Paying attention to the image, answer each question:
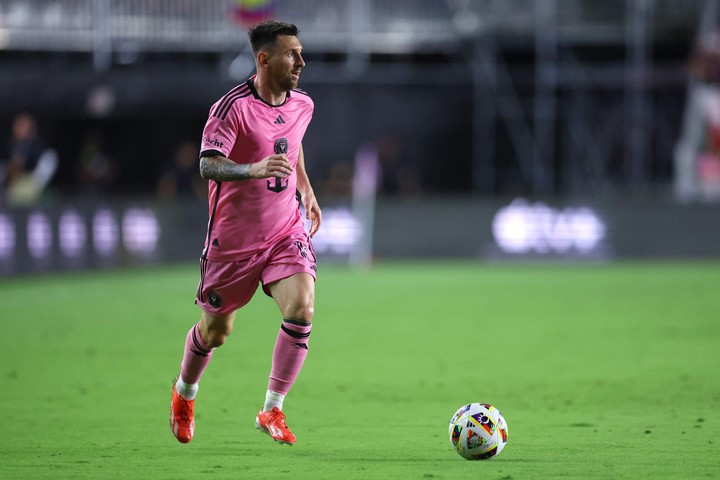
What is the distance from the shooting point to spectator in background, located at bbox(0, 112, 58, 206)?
22.2m

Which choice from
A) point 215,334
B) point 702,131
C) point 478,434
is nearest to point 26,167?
point 702,131

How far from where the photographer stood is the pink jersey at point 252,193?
23.9 feet

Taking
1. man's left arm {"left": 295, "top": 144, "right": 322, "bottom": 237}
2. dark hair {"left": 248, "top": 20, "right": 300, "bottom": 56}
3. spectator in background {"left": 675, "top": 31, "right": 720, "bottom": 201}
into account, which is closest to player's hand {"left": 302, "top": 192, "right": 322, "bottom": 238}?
man's left arm {"left": 295, "top": 144, "right": 322, "bottom": 237}

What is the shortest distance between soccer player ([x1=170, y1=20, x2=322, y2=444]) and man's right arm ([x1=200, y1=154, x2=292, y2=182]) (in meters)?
0.19

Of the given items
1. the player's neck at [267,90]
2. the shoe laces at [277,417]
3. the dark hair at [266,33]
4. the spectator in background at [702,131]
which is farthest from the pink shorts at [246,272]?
the spectator in background at [702,131]

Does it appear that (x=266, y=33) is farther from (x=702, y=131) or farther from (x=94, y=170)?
(x=702, y=131)

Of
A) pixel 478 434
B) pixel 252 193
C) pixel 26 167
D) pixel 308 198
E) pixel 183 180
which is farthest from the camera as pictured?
pixel 183 180

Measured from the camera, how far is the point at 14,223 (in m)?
19.5

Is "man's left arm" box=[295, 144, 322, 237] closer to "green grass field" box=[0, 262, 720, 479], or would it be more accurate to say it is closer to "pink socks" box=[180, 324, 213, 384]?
"pink socks" box=[180, 324, 213, 384]

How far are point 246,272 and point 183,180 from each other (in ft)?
60.8

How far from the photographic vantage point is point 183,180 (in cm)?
2559

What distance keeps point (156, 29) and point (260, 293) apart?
9690 millimetres

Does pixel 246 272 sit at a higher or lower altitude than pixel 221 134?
lower

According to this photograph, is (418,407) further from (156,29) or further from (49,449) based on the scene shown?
(156,29)
